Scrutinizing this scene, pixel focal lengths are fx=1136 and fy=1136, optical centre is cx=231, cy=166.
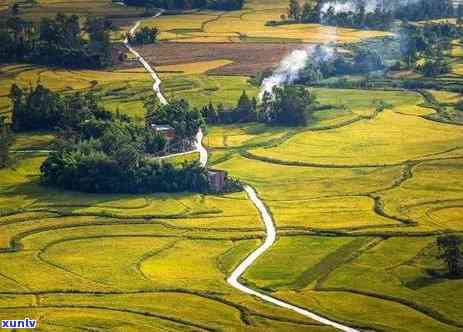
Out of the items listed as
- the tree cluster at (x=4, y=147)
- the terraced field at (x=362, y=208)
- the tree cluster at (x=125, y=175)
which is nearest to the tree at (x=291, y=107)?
the terraced field at (x=362, y=208)

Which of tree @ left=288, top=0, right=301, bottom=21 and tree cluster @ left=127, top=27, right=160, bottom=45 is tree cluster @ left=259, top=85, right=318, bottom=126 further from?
tree @ left=288, top=0, right=301, bottom=21

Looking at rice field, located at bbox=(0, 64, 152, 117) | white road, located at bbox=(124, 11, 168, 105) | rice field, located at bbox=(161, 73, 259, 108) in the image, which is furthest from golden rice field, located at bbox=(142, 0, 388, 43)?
rice field, located at bbox=(161, 73, 259, 108)

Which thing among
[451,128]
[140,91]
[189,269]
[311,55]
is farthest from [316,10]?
[189,269]

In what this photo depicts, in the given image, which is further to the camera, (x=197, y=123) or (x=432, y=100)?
(x=432, y=100)

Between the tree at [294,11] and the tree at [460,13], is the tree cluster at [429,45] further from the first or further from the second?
the tree at [294,11]

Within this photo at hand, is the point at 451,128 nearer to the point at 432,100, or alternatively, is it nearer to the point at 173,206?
the point at 432,100

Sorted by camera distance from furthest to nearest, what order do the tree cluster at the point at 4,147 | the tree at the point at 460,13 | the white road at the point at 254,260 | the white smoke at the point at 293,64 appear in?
the tree at the point at 460,13 → the white smoke at the point at 293,64 → the tree cluster at the point at 4,147 → the white road at the point at 254,260

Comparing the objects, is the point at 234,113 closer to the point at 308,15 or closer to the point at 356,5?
the point at 308,15
